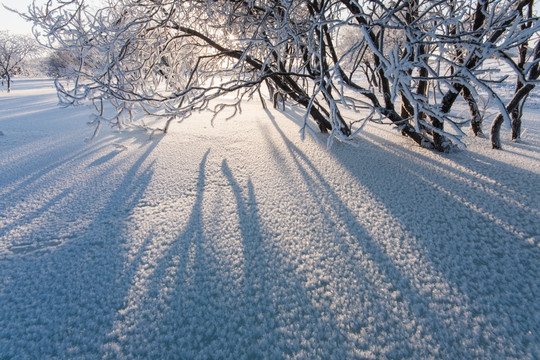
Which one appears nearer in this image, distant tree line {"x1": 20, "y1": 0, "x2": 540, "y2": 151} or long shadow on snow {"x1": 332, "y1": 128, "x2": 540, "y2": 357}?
long shadow on snow {"x1": 332, "y1": 128, "x2": 540, "y2": 357}

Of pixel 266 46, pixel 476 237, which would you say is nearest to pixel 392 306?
pixel 476 237

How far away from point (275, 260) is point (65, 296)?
2.55 ft

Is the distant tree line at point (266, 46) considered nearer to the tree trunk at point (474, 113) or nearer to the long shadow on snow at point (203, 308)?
the tree trunk at point (474, 113)

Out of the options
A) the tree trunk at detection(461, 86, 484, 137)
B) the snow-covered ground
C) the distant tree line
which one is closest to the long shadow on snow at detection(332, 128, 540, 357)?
the snow-covered ground

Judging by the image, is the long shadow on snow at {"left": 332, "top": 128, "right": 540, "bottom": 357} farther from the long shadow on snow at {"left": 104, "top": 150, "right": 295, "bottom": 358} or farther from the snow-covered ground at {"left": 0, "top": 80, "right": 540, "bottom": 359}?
the long shadow on snow at {"left": 104, "top": 150, "right": 295, "bottom": 358}

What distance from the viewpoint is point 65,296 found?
0.86m

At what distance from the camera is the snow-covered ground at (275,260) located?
2.37 feet

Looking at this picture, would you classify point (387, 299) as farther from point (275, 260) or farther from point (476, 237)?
point (476, 237)

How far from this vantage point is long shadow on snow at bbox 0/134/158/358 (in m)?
0.72

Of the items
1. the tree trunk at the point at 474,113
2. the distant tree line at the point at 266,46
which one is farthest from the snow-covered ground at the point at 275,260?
the tree trunk at the point at 474,113

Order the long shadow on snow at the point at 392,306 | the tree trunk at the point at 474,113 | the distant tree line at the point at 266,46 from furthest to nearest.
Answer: the tree trunk at the point at 474,113 < the distant tree line at the point at 266,46 < the long shadow on snow at the point at 392,306

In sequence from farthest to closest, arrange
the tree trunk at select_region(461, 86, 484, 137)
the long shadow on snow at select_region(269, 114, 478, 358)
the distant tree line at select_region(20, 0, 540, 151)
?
the tree trunk at select_region(461, 86, 484, 137) < the distant tree line at select_region(20, 0, 540, 151) < the long shadow on snow at select_region(269, 114, 478, 358)

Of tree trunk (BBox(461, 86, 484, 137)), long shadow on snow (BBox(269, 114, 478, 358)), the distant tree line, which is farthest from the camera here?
tree trunk (BBox(461, 86, 484, 137))

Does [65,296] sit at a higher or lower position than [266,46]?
lower
